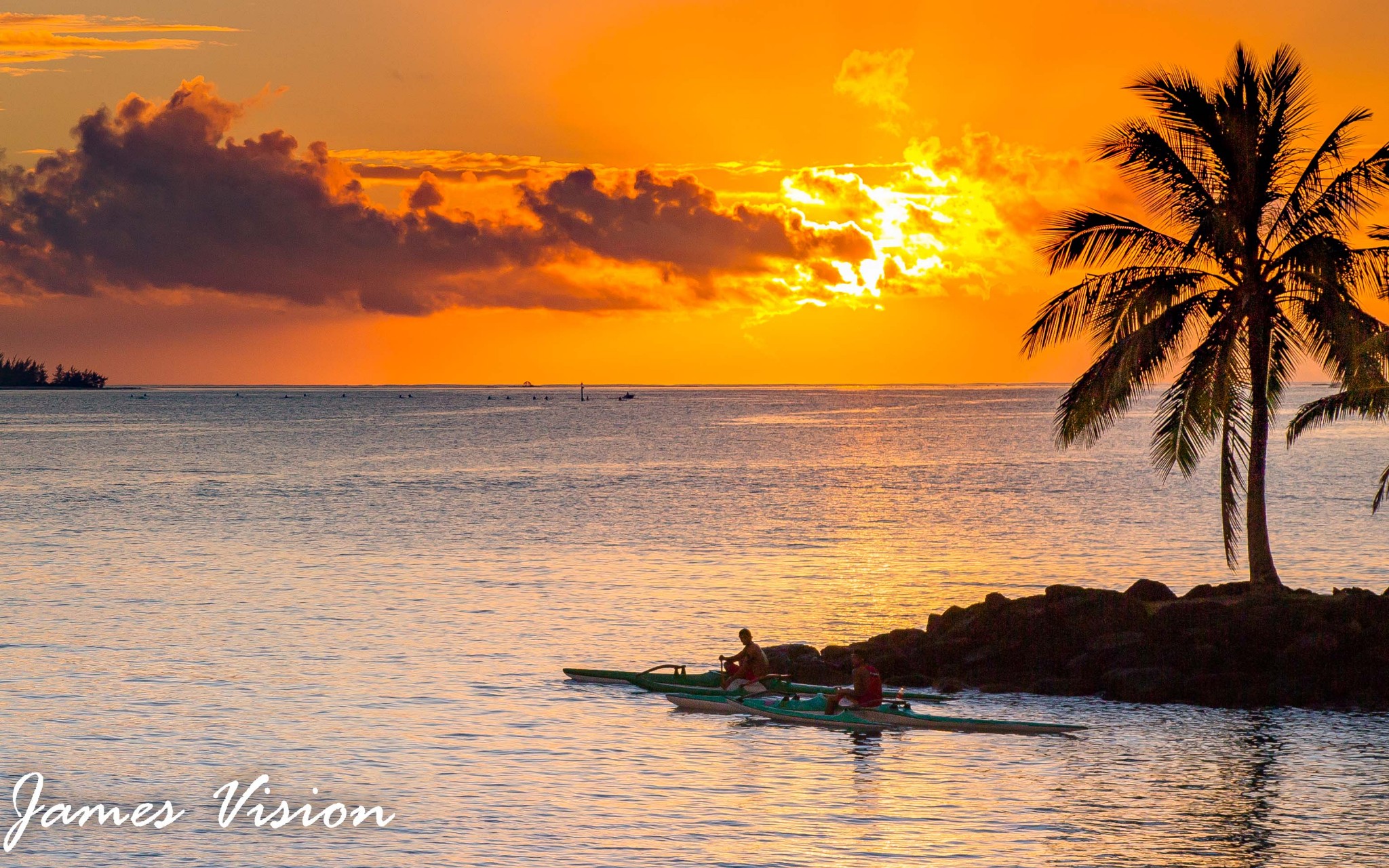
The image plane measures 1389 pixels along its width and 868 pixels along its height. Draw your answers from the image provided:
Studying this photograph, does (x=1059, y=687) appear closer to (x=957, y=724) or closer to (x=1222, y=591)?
(x=957, y=724)

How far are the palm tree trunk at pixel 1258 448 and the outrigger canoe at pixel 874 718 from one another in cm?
761

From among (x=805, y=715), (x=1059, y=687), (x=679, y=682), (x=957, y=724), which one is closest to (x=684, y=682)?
(x=679, y=682)

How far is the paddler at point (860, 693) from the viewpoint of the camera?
27391mm

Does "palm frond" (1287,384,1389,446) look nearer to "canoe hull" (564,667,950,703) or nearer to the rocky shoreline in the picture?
the rocky shoreline

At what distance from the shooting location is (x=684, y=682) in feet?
100

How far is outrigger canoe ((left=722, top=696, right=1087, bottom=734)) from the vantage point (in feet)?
86.5

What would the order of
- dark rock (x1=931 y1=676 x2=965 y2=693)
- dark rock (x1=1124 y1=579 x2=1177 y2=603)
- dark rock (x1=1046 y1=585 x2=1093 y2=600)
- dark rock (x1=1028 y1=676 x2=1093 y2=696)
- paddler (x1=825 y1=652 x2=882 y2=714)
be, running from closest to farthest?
paddler (x1=825 y1=652 x2=882 y2=714) → dark rock (x1=1028 y1=676 x2=1093 y2=696) → dark rock (x1=931 y1=676 x2=965 y2=693) → dark rock (x1=1046 y1=585 x2=1093 y2=600) → dark rock (x1=1124 y1=579 x2=1177 y2=603)

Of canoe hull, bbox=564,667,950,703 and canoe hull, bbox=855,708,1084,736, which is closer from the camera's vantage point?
canoe hull, bbox=855,708,1084,736

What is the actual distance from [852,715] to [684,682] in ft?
14.9

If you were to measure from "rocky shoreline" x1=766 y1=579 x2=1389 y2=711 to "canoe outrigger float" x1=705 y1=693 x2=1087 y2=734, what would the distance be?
242cm

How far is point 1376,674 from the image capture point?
28.4 m

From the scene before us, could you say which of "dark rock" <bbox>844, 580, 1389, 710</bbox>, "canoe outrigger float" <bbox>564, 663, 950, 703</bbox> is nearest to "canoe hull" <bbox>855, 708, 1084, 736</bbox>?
"canoe outrigger float" <bbox>564, 663, 950, 703</bbox>

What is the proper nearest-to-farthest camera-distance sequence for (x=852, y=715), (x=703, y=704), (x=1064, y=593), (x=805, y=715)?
(x=852, y=715) < (x=805, y=715) < (x=703, y=704) < (x=1064, y=593)

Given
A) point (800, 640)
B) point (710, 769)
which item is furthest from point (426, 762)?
point (800, 640)
